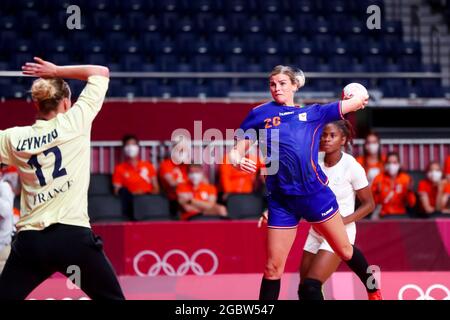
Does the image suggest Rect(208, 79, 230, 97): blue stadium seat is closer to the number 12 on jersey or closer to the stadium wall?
the stadium wall

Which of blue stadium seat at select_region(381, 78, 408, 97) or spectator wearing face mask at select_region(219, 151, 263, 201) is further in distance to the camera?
blue stadium seat at select_region(381, 78, 408, 97)

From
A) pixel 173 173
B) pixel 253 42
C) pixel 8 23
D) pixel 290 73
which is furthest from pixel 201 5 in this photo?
pixel 290 73

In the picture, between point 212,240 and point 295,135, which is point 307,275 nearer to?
point 295,135

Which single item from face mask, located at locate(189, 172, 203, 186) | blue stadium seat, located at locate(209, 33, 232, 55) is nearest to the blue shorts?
face mask, located at locate(189, 172, 203, 186)

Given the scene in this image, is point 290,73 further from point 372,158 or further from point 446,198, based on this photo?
point 446,198

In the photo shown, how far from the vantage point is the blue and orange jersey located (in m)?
6.35

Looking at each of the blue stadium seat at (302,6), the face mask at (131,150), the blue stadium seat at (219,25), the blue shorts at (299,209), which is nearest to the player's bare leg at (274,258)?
the blue shorts at (299,209)

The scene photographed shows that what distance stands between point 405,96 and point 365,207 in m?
8.30

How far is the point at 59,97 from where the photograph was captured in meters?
5.13

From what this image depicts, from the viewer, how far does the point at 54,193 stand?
5059 millimetres

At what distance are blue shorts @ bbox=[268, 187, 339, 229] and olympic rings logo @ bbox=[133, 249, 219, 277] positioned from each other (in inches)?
141

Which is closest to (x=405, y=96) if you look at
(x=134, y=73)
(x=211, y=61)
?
(x=211, y=61)

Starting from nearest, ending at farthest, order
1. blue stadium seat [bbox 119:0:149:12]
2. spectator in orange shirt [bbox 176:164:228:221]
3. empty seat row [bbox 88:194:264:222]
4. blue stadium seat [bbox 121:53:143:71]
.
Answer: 1. empty seat row [bbox 88:194:264:222]
2. spectator in orange shirt [bbox 176:164:228:221]
3. blue stadium seat [bbox 121:53:143:71]
4. blue stadium seat [bbox 119:0:149:12]

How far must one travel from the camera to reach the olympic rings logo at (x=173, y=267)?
9.94 m
